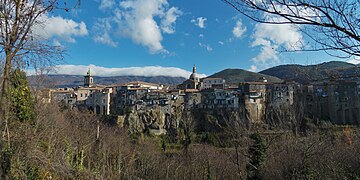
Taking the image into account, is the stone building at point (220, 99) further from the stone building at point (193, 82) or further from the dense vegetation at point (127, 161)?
the dense vegetation at point (127, 161)

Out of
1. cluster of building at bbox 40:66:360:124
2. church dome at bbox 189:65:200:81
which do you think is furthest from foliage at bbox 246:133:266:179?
church dome at bbox 189:65:200:81

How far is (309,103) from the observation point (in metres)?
42.8

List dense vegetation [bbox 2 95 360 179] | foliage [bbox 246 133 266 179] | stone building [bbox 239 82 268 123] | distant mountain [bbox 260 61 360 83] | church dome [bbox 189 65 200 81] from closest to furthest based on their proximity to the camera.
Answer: distant mountain [bbox 260 61 360 83], dense vegetation [bbox 2 95 360 179], foliage [bbox 246 133 266 179], stone building [bbox 239 82 268 123], church dome [bbox 189 65 200 81]

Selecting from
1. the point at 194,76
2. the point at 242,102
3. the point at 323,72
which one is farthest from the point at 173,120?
the point at 323,72

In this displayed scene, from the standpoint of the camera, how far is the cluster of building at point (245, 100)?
41.1m

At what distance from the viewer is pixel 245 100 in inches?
1687

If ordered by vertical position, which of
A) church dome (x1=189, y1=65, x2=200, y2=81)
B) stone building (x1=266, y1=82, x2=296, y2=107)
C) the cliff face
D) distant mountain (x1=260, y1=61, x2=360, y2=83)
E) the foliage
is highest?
church dome (x1=189, y1=65, x2=200, y2=81)

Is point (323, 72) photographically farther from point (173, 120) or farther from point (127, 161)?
point (173, 120)

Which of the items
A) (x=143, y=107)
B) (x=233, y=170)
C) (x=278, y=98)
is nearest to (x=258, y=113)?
(x=278, y=98)

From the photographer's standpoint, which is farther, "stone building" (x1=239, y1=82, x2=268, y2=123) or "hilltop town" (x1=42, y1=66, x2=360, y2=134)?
"stone building" (x1=239, y1=82, x2=268, y2=123)

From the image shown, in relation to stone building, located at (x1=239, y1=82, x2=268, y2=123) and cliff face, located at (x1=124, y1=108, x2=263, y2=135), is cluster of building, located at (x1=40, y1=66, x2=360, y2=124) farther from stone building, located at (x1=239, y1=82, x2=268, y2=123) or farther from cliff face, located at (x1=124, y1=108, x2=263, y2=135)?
cliff face, located at (x1=124, y1=108, x2=263, y2=135)

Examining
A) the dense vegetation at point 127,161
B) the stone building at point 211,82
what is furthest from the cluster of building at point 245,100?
the dense vegetation at point 127,161

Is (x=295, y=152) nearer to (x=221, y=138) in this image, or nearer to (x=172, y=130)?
(x=221, y=138)

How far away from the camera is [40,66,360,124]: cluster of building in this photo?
41.1 m
